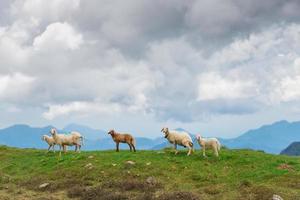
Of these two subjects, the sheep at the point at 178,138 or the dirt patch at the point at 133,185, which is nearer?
the dirt patch at the point at 133,185

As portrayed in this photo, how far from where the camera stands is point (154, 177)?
91.0ft

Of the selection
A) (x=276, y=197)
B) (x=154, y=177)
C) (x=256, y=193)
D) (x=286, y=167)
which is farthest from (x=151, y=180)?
(x=286, y=167)

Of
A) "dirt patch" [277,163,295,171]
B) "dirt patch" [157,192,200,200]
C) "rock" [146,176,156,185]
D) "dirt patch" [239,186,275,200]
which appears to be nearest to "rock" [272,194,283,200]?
"dirt patch" [239,186,275,200]

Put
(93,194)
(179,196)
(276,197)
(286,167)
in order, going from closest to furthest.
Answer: (276,197)
(179,196)
(93,194)
(286,167)

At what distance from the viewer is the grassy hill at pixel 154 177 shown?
80.9 feet

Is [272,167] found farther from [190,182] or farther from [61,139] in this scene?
[61,139]

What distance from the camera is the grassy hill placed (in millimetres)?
24672

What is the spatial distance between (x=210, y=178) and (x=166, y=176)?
287 centimetres

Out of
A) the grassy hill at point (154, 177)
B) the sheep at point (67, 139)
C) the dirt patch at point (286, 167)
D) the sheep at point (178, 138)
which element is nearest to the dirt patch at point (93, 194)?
the grassy hill at point (154, 177)

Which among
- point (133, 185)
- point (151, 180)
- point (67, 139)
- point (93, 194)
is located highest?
point (67, 139)

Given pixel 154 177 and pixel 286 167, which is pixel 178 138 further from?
pixel 286 167

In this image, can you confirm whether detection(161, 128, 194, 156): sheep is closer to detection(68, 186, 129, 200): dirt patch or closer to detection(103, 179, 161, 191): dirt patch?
detection(103, 179, 161, 191): dirt patch

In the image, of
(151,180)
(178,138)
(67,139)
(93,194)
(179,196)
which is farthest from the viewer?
(67,139)

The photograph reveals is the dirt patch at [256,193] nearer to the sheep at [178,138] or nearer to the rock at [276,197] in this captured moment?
the rock at [276,197]
